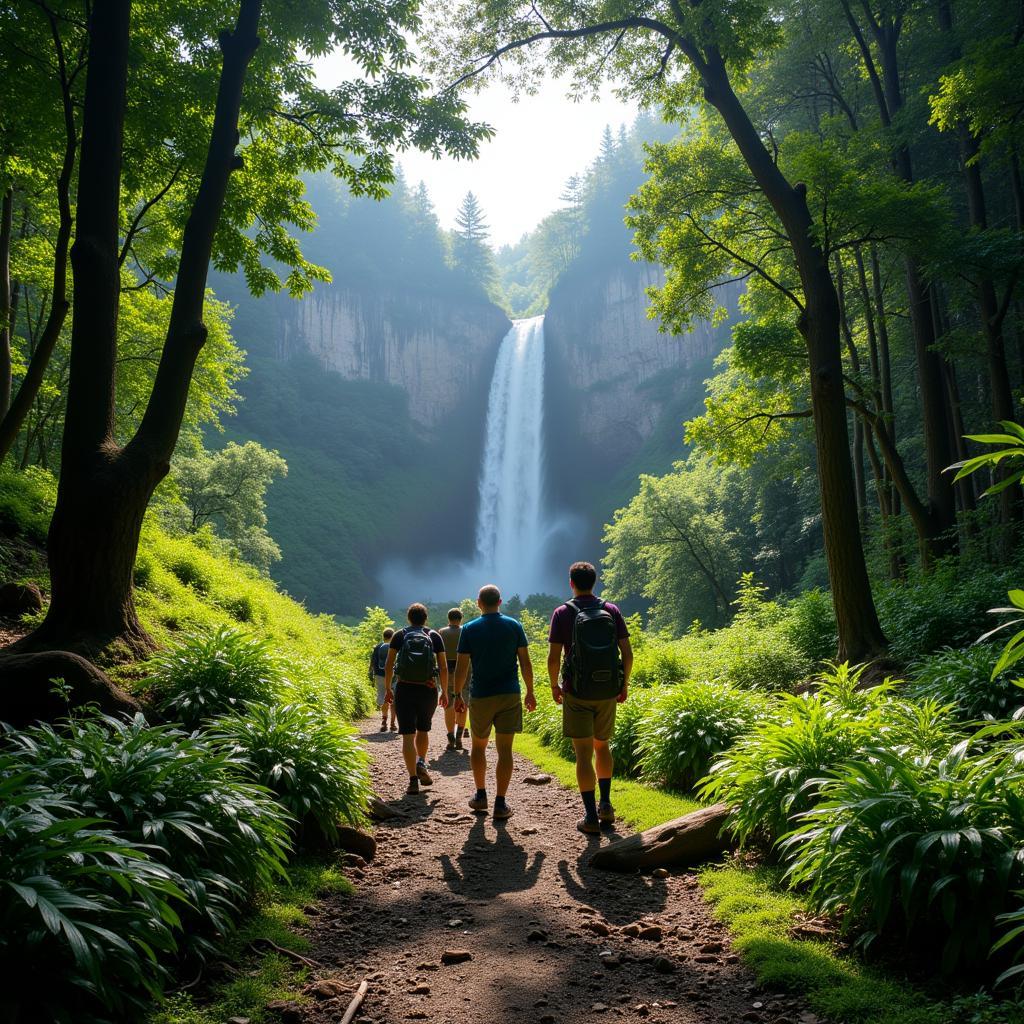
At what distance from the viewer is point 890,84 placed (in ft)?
42.7

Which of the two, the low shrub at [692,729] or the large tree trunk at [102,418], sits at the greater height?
the large tree trunk at [102,418]

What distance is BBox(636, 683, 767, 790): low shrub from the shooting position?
5668 millimetres

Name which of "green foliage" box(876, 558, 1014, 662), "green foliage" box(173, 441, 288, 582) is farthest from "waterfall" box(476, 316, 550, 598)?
"green foliage" box(876, 558, 1014, 662)

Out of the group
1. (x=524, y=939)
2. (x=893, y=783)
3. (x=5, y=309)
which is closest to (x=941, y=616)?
(x=893, y=783)

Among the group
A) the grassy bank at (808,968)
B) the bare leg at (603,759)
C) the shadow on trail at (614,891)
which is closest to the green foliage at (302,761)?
the shadow on trail at (614,891)

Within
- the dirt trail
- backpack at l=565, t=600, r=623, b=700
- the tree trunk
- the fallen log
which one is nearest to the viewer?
the dirt trail

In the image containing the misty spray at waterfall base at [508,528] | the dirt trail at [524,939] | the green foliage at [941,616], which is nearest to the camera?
the dirt trail at [524,939]

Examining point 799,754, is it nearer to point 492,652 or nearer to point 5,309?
point 492,652

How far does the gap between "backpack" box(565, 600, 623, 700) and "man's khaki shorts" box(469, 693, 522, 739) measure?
0.64m

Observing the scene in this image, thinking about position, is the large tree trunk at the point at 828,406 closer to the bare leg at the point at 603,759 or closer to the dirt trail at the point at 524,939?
the bare leg at the point at 603,759

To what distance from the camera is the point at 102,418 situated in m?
5.82

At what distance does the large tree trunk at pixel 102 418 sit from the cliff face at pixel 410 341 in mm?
64762

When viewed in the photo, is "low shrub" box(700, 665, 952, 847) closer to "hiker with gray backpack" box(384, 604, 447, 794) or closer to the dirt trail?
the dirt trail

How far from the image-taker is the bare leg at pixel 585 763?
4.84 m
